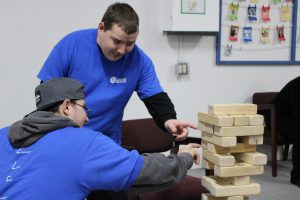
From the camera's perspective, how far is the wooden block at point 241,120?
1.76 m

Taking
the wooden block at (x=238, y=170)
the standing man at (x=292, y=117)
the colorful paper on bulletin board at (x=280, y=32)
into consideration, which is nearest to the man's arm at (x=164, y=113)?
the wooden block at (x=238, y=170)

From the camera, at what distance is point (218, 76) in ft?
13.2

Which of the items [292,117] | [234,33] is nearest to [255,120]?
[292,117]

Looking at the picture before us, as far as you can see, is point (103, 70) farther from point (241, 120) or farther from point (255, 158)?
point (255, 158)

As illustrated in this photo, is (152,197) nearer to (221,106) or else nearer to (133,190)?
(221,106)

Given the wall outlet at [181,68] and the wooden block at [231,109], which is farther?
the wall outlet at [181,68]

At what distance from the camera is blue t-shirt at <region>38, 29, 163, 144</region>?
71.6 inches

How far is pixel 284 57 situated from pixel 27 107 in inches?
111

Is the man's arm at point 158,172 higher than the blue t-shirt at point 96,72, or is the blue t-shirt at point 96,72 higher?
the blue t-shirt at point 96,72

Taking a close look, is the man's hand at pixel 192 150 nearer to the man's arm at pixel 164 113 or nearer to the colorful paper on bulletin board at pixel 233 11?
the man's arm at pixel 164 113

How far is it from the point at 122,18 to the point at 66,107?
0.55 metres

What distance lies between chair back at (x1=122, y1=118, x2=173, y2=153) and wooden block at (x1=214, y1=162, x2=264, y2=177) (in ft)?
3.18

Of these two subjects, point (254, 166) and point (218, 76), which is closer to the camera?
point (254, 166)

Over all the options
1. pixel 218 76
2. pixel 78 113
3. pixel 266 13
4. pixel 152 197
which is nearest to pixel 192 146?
pixel 78 113
